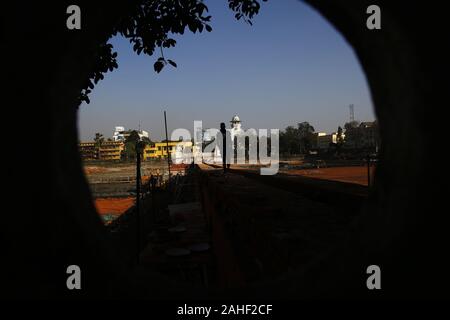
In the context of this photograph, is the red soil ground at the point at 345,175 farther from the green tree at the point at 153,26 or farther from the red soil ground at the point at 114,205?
the green tree at the point at 153,26

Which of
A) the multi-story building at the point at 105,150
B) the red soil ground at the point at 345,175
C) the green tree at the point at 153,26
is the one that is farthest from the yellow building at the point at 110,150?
the green tree at the point at 153,26

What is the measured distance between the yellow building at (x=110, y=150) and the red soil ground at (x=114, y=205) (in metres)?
86.9

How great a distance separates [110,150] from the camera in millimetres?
122188

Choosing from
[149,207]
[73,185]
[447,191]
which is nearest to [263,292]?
[447,191]

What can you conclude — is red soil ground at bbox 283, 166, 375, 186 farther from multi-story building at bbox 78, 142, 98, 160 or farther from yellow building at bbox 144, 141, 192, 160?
multi-story building at bbox 78, 142, 98, 160

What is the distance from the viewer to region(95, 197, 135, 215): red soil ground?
31.5 metres

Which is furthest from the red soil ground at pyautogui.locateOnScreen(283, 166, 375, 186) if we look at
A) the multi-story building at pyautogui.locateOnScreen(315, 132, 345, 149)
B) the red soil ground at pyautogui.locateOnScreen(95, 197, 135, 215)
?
the multi-story building at pyautogui.locateOnScreen(315, 132, 345, 149)

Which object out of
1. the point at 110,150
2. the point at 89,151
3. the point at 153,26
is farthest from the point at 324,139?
the point at 153,26

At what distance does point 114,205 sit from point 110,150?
93863 millimetres

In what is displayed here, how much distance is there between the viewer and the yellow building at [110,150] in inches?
4774
